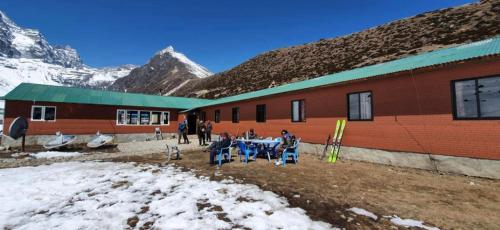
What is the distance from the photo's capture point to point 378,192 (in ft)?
20.8

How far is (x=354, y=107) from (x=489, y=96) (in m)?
4.74

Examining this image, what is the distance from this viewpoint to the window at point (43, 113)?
19.8 metres

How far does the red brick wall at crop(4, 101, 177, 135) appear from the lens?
19234 millimetres

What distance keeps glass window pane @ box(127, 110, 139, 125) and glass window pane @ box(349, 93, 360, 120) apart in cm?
2133

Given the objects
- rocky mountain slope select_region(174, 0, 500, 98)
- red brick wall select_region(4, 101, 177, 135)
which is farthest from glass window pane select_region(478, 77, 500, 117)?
rocky mountain slope select_region(174, 0, 500, 98)

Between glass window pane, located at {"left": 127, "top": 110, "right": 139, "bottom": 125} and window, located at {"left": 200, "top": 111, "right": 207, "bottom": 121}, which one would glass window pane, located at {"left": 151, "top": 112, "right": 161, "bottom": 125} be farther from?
window, located at {"left": 200, "top": 111, "right": 207, "bottom": 121}

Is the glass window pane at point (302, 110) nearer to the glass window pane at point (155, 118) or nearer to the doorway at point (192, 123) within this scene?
the doorway at point (192, 123)

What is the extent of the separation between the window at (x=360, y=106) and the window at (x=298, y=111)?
309 cm

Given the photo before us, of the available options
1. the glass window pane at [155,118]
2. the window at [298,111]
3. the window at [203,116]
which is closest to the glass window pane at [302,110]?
the window at [298,111]

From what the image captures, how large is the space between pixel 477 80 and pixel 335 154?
19.0 ft

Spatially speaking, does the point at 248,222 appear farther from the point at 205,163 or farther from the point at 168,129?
the point at 168,129

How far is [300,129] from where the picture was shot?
14.4 metres

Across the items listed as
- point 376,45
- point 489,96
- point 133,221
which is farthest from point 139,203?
point 376,45

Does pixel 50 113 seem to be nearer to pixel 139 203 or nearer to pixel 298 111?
pixel 139 203
